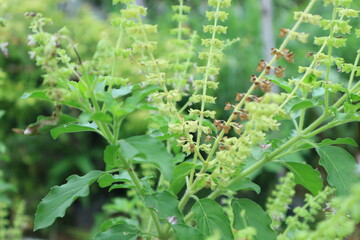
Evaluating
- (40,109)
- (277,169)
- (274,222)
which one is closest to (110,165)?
(274,222)

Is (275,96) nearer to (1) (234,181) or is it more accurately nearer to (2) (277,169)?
(1) (234,181)

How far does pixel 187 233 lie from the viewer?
0.79m

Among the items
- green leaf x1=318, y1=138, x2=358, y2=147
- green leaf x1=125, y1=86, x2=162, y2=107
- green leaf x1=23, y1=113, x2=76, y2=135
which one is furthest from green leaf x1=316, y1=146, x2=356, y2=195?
green leaf x1=23, y1=113, x2=76, y2=135

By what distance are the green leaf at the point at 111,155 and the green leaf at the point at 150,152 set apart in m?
0.04

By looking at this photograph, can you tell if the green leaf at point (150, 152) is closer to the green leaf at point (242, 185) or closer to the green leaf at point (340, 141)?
the green leaf at point (242, 185)

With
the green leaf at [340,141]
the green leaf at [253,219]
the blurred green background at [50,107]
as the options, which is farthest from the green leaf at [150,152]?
the blurred green background at [50,107]

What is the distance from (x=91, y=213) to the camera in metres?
5.05

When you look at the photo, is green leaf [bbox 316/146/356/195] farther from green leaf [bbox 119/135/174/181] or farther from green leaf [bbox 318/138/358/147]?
green leaf [bbox 119/135/174/181]

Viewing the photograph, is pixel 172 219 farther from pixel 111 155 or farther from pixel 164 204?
pixel 111 155

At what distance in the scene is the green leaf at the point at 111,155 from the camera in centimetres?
74

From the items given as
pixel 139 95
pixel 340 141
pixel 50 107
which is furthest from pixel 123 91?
pixel 50 107

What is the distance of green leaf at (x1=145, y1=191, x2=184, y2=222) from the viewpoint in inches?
31.4

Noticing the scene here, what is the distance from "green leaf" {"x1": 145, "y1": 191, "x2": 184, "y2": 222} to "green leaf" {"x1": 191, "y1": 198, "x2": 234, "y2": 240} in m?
0.05

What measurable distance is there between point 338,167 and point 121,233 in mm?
437
